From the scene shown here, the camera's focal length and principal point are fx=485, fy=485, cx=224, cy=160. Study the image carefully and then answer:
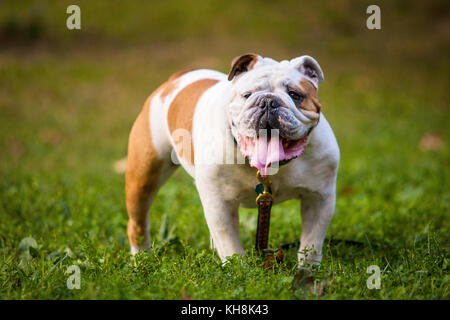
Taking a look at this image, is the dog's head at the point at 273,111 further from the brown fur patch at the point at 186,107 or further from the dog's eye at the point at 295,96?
the brown fur patch at the point at 186,107

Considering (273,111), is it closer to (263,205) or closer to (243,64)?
(243,64)

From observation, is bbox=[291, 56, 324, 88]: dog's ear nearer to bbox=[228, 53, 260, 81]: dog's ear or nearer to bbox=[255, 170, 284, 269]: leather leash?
bbox=[228, 53, 260, 81]: dog's ear

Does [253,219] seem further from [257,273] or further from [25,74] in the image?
[25,74]

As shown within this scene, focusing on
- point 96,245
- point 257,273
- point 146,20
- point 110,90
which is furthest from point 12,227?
point 146,20

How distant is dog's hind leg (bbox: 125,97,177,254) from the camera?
3324 millimetres

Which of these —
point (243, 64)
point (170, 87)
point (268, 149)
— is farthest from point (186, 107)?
point (268, 149)

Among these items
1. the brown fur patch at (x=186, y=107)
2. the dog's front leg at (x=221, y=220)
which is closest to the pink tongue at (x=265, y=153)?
the dog's front leg at (x=221, y=220)

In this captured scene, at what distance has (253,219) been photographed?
159 inches

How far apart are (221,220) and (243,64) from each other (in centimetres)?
89

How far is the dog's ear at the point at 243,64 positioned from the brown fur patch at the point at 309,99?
1.02ft

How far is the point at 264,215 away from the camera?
9.08 ft

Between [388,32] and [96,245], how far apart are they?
35.0 ft

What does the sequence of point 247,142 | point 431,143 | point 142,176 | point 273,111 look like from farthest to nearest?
point 431,143 < point 142,176 < point 247,142 < point 273,111

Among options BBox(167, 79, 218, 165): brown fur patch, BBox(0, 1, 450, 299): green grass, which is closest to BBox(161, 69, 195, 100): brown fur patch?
BBox(167, 79, 218, 165): brown fur patch
